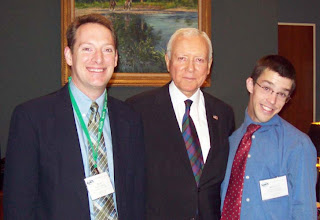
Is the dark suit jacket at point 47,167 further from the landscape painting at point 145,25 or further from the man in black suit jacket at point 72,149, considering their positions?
the landscape painting at point 145,25

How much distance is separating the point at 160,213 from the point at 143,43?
2518 mm

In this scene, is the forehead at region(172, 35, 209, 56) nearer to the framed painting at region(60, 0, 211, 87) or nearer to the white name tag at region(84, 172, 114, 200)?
the white name tag at region(84, 172, 114, 200)

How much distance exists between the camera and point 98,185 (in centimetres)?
166

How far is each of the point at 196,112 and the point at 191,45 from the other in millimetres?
429

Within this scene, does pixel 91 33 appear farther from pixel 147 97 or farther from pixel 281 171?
pixel 281 171

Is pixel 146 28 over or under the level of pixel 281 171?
over

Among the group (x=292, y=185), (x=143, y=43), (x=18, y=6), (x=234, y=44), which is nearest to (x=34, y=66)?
(x=18, y=6)

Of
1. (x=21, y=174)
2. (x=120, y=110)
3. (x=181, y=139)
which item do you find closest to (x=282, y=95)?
(x=181, y=139)

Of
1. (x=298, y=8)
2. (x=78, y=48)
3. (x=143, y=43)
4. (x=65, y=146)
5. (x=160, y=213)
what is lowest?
(x=160, y=213)

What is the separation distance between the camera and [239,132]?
2.29 metres

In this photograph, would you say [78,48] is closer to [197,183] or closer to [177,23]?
[197,183]

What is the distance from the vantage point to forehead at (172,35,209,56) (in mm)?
2225

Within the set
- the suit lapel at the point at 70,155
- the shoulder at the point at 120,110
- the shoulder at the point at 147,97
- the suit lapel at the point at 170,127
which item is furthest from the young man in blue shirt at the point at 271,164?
the suit lapel at the point at 70,155

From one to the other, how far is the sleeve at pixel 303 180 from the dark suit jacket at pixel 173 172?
430 mm
